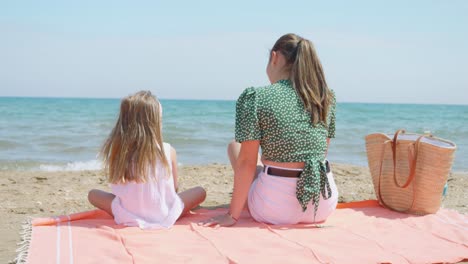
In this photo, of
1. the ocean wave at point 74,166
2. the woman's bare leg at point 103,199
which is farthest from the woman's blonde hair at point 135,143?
the ocean wave at point 74,166

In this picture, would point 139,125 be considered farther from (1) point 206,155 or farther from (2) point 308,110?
(1) point 206,155

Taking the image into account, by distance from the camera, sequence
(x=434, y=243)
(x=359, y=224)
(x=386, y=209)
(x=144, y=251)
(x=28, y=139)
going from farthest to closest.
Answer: (x=28, y=139)
(x=386, y=209)
(x=359, y=224)
(x=434, y=243)
(x=144, y=251)

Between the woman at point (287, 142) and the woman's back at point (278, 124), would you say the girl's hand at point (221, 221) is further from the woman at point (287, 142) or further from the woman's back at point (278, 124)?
the woman's back at point (278, 124)

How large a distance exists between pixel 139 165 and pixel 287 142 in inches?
40.4

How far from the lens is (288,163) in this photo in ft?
11.8

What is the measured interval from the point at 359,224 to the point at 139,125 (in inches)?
70.4

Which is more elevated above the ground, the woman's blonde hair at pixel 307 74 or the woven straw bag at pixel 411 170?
the woman's blonde hair at pixel 307 74

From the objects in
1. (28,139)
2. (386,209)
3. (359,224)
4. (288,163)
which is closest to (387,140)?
(386,209)

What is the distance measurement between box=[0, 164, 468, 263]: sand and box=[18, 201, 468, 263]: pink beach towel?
38 cm

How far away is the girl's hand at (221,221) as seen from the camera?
3.68m

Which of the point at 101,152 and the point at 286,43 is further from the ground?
the point at 286,43

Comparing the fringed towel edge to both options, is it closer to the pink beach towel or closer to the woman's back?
the pink beach towel

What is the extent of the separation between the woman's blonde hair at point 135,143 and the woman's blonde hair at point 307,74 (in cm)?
100

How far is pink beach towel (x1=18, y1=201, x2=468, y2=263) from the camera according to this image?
3.07 meters
